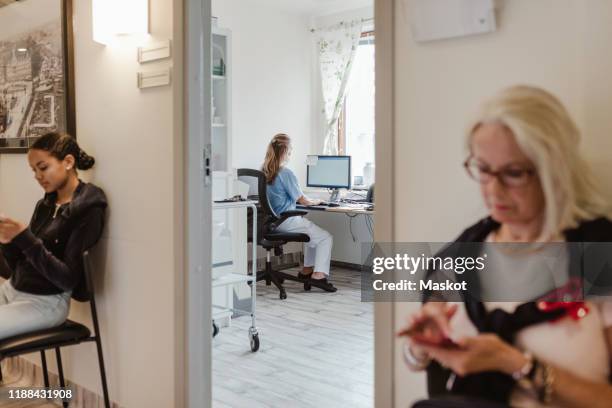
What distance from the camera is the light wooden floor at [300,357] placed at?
2625mm

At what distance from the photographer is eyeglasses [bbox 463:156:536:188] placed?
897 millimetres

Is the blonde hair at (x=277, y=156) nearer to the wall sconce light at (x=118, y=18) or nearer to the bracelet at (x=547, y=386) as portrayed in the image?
the wall sconce light at (x=118, y=18)

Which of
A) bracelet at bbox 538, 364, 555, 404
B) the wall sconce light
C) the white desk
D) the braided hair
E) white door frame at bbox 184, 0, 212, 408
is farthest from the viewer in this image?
the white desk

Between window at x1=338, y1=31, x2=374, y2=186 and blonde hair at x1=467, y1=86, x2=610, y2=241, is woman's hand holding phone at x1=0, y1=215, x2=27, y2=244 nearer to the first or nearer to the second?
blonde hair at x1=467, y1=86, x2=610, y2=241

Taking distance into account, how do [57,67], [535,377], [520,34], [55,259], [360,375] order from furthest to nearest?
[360,375], [57,67], [55,259], [520,34], [535,377]

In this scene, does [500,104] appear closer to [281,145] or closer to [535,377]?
[535,377]

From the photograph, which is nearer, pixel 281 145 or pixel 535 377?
pixel 535 377

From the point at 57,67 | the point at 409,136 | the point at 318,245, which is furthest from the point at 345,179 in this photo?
the point at 409,136

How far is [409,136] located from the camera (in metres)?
1.33

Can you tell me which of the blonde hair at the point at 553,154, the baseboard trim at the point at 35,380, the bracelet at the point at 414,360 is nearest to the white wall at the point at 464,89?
the blonde hair at the point at 553,154

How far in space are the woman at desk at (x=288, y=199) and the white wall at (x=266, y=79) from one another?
62 cm

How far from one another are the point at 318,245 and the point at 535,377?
4.01 metres

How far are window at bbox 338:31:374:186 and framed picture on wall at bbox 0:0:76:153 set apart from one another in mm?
3316

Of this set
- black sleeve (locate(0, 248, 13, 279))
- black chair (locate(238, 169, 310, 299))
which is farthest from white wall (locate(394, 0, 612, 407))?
black chair (locate(238, 169, 310, 299))
